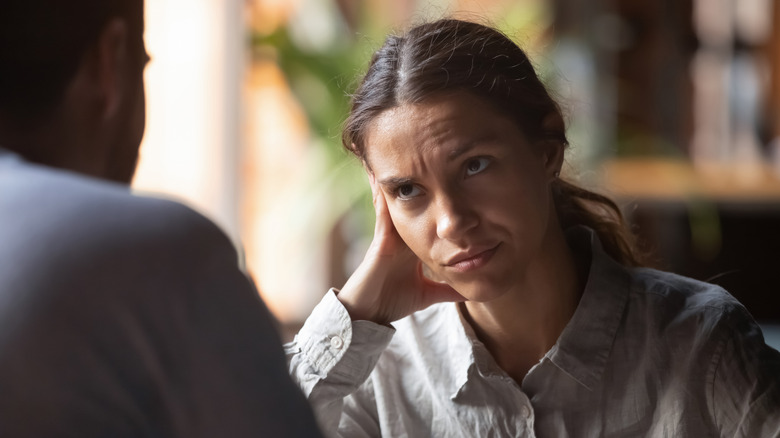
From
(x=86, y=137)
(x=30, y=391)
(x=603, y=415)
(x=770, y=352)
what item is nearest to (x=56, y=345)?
(x=30, y=391)

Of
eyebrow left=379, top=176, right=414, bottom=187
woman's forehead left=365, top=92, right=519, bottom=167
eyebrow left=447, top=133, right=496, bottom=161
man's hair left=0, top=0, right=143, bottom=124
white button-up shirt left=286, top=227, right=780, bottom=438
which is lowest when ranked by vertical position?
white button-up shirt left=286, top=227, right=780, bottom=438

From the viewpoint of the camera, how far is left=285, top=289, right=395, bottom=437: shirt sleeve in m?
1.04

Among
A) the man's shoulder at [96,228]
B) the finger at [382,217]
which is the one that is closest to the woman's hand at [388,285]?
the finger at [382,217]

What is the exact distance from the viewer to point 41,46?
0.73 m

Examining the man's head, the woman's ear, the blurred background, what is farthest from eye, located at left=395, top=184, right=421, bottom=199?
the blurred background

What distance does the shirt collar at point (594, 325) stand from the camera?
993 mm

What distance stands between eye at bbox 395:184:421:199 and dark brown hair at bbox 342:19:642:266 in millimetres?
69

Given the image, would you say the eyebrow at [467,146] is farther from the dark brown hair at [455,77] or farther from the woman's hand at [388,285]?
the woman's hand at [388,285]

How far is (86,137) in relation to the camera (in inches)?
31.1

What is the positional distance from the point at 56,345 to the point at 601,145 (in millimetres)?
2605

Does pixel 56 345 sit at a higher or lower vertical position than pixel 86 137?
lower

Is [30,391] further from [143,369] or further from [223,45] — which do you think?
[223,45]

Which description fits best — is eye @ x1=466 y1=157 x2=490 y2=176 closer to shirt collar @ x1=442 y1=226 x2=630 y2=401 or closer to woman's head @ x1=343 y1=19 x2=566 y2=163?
woman's head @ x1=343 y1=19 x2=566 y2=163

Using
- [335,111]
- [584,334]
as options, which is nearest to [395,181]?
[584,334]
